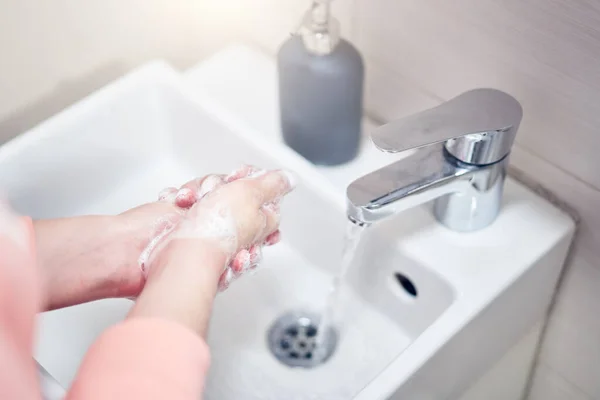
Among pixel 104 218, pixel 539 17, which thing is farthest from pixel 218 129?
pixel 539 17

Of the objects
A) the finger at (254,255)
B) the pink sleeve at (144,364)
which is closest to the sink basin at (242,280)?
the finger at (254,255)

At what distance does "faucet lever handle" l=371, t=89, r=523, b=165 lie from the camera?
514 millimetres

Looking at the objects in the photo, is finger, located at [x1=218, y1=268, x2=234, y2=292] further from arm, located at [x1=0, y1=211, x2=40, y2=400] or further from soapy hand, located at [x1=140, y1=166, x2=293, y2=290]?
arm, located at [x1=0, y1=211, x2=40, y2=400]

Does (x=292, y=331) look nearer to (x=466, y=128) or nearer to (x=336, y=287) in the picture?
(x=336, y=287)

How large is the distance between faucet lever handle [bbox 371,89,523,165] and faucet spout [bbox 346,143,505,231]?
0.04ft

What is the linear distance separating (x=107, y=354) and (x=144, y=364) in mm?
23

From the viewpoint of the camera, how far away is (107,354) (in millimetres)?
399

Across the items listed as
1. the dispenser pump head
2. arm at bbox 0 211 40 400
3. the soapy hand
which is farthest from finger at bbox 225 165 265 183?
arm at bbox 0 211 40 400

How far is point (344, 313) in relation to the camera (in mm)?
686

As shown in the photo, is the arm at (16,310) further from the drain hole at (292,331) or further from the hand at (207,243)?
the drain hole at (292,331)

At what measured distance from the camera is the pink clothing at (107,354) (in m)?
0.35

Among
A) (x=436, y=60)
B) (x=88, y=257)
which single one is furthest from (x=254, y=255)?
(x=436, y=60)

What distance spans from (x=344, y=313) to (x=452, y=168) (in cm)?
20

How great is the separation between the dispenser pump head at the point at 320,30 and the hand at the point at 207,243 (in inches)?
4.7
